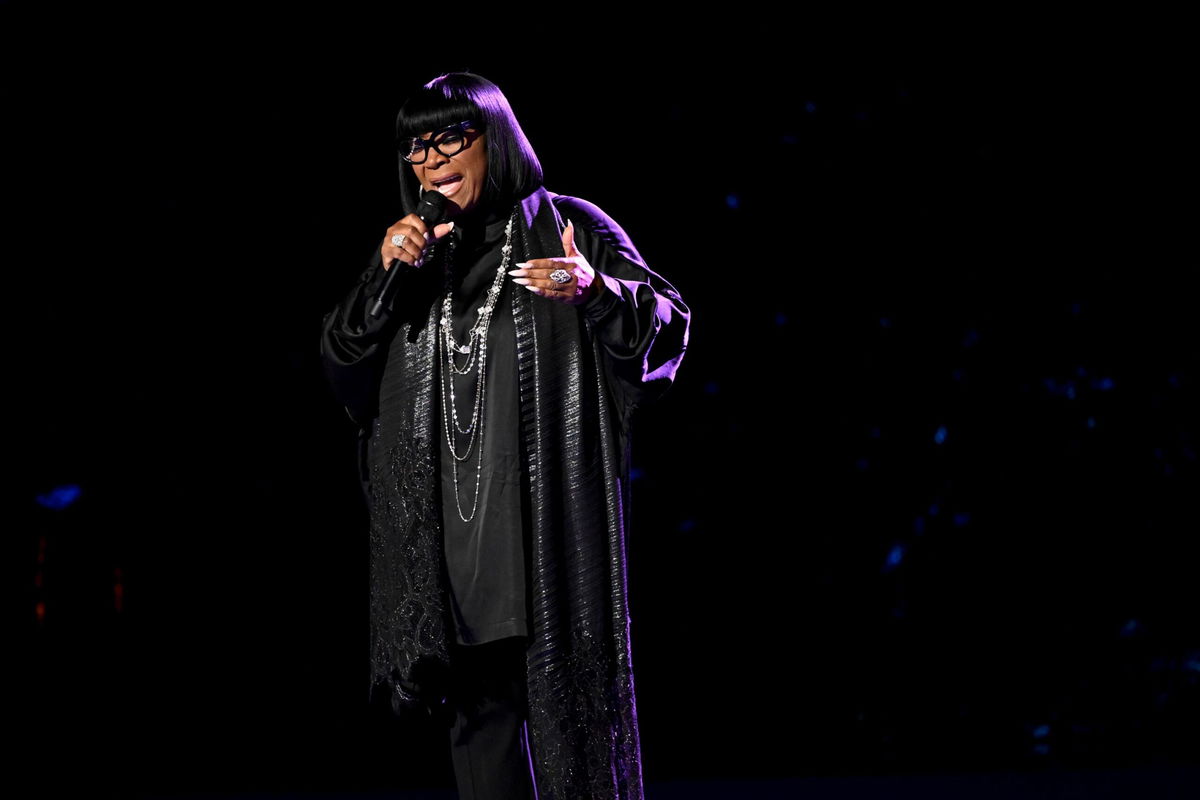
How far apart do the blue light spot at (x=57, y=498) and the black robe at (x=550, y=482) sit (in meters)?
1.20

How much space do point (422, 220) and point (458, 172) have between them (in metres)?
0.14

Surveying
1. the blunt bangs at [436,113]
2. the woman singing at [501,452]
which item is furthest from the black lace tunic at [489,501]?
the blunt bangs at [436,113]

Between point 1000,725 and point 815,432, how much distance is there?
0.78 metres

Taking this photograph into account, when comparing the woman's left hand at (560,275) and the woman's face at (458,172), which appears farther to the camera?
the woman's face at (458,172)

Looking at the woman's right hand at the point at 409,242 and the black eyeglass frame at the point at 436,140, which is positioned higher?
the black eyeglass frame at the point at 436,140

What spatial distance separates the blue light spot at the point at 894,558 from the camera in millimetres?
2523

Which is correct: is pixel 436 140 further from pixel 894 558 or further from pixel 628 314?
pixel 894 558

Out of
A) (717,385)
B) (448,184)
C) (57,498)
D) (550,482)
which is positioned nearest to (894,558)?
(717,385)

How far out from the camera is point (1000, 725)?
257cm

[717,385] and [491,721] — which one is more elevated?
[717,385]

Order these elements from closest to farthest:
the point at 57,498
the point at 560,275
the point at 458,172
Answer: the point at 560,275, the point at 458,172, the point at 57,498

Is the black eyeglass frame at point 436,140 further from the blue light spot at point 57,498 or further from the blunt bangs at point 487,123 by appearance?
the blue light spot at point 57,498

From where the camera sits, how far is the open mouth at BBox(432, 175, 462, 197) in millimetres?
1525

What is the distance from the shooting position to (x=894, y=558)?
2.53 metres
